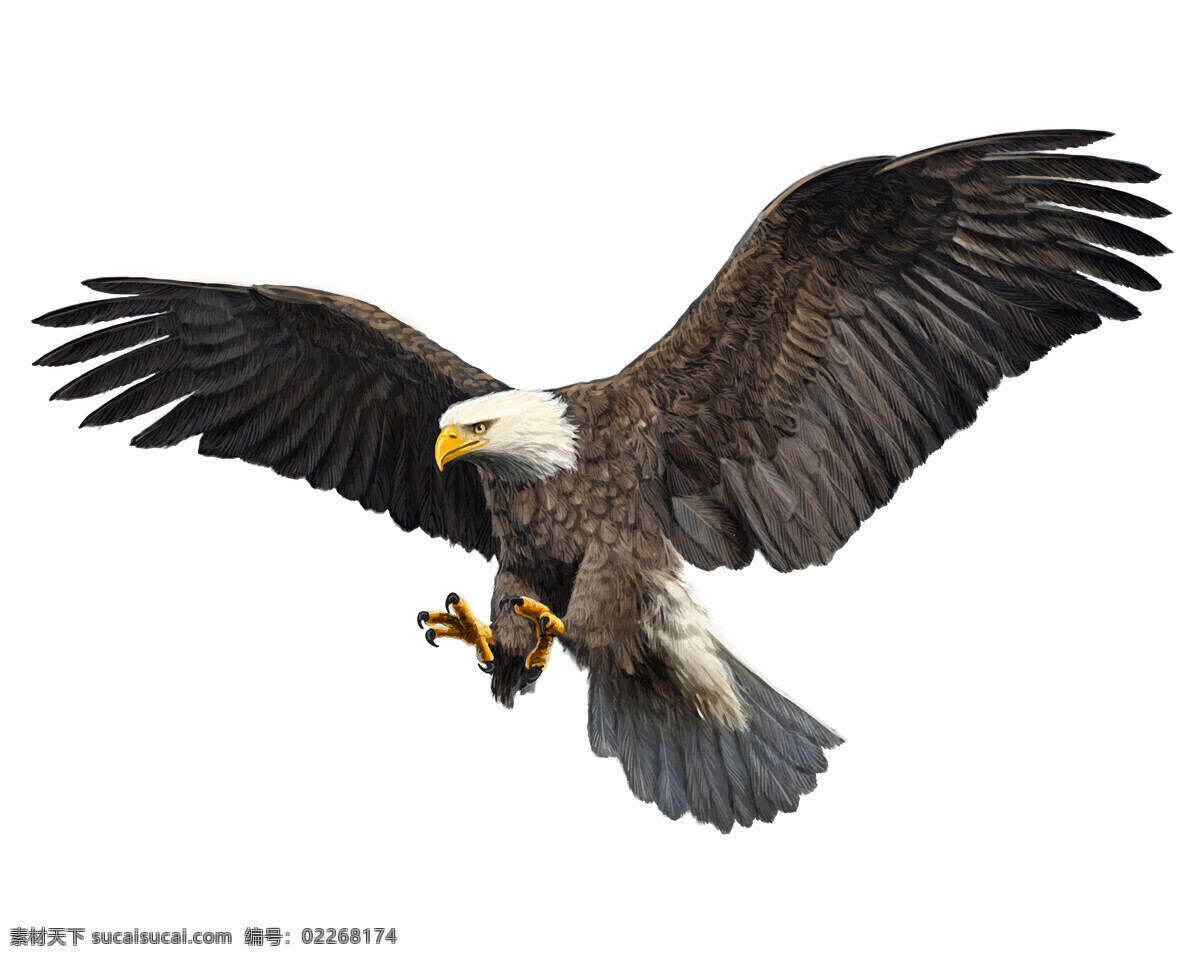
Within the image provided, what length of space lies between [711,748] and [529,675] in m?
0.74

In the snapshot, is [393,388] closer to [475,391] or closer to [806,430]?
[475,391]

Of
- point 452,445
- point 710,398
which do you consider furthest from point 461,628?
point 710,398

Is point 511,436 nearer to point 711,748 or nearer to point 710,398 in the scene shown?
point 710,398

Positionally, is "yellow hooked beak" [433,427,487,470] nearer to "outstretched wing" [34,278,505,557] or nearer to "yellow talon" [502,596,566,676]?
"outstretched wing" [34,278,505,557]

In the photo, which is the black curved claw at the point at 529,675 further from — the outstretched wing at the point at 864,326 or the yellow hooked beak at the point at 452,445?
the yellow hooked beak at the point at 452,445

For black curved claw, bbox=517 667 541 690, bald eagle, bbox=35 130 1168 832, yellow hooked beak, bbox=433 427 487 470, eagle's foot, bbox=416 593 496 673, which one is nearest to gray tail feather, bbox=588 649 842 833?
bald eagle, bbox=35 130 1168 832

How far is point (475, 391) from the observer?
4578 millimetres

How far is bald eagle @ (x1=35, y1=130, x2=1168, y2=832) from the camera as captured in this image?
406 cm

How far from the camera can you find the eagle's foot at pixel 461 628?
448 centimetres

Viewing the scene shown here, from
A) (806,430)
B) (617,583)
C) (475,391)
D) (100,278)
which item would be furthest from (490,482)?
(100,278)

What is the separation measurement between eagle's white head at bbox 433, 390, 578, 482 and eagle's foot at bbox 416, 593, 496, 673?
21.3 inches

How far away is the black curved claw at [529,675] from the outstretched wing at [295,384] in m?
0.64

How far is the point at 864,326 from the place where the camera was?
4.28m

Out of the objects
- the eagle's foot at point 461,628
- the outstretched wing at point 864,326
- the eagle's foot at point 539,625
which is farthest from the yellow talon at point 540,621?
the outstretched wing at point 864,326
